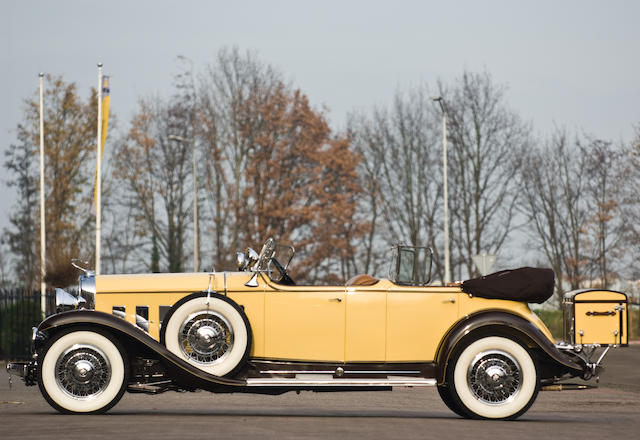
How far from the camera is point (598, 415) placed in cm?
1268

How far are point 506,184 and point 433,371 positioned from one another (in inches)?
1733

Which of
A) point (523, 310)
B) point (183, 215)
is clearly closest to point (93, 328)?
point (523, 310)

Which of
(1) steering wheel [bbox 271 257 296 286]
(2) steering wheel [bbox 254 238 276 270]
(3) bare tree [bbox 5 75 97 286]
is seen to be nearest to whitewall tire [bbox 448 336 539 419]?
(1) steering wheel [bbox 271 257 296 286]

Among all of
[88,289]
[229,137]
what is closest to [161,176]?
[229,137]

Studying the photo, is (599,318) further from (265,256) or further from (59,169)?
(59,169)

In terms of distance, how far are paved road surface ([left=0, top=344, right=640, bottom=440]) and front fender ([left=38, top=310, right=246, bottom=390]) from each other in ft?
1.22

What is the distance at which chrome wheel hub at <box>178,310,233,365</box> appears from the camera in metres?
10.5

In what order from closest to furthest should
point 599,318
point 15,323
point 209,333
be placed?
point 209,333
point 599,318
point 15,323

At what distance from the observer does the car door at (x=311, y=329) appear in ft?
34.8

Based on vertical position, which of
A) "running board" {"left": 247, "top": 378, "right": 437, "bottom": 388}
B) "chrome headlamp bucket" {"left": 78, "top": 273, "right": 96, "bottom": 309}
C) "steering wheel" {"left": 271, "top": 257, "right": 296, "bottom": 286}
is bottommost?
"running board" {"left": 247, "top": 378, "right": 437, "bottom": 388}

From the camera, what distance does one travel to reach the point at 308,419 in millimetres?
10695

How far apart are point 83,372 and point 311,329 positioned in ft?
7.42

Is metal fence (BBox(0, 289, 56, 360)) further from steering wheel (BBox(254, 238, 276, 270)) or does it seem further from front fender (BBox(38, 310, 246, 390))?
steering wheel (BBox(254, 238, 276, 270))

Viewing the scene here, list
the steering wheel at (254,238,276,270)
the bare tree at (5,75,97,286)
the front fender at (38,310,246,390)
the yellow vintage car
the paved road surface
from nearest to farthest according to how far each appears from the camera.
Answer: the paved road surface, the front fender at (38,310,246,390), the yellow vintage car, the steering wheel at (254,238,276,270), the bare tree at (5,75,97,286)
